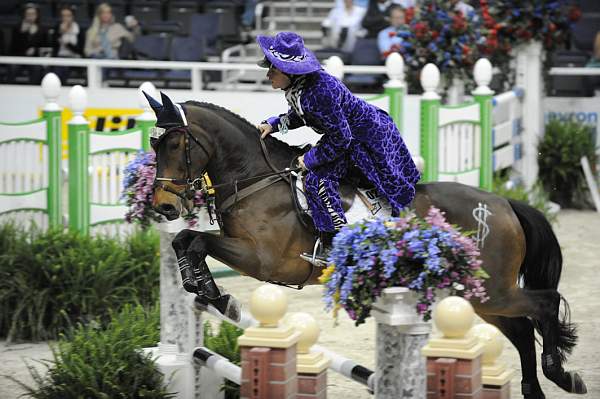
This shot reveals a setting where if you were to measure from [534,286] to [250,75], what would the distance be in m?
9.30

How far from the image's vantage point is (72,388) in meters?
5.74

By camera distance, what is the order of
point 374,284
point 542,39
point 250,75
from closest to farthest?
1. point 374,284
2. point 542,39
3. point 250,75

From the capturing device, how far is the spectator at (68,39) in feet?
50.2

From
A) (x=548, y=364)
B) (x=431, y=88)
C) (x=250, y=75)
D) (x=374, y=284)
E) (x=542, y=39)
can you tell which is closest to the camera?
(x=374, y=284)

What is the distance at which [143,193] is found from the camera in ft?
20.5

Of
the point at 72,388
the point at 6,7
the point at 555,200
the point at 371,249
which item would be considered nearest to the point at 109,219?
the point at 72,388

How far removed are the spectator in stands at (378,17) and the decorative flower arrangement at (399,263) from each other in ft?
32.7

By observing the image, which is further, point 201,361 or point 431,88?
point 431,88

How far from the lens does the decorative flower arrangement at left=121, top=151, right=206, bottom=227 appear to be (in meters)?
6.18

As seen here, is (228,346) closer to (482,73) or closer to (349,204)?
(349,204)

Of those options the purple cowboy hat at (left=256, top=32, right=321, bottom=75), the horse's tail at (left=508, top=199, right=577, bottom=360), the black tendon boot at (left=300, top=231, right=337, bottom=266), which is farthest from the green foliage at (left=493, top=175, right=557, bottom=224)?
the purple cowboy hat at (left=256, top=32, right=321, bottom=75)

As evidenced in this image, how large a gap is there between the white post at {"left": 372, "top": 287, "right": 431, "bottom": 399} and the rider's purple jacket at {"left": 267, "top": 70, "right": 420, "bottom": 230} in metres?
1.86

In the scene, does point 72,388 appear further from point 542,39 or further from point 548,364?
point 542,39

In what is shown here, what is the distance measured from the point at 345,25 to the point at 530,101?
108 inches
